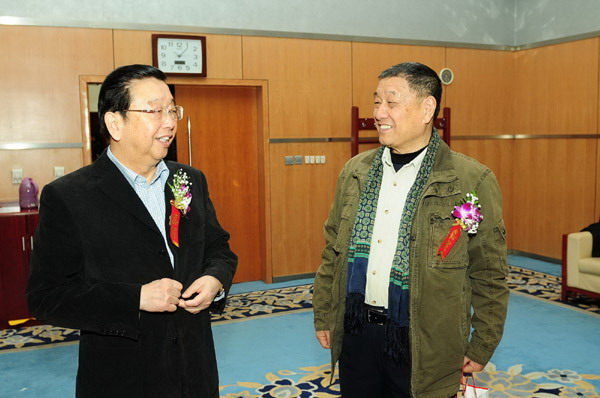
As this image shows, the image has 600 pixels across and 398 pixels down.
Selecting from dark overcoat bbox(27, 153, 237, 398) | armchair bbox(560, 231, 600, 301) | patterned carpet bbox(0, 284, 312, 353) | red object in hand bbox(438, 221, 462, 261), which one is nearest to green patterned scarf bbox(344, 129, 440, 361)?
red object in hand bbox(438, 221, 462, 261)

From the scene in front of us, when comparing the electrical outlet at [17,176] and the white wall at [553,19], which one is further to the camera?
the white wall at [553,19]

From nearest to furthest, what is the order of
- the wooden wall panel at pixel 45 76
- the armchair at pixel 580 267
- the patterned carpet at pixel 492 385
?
1. the patterned carpet at pixel 492 385
2. the armchair at pixel 580 267
3. the wooden wall panel at pixel 45 76

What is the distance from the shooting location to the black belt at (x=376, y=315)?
208 centimetres

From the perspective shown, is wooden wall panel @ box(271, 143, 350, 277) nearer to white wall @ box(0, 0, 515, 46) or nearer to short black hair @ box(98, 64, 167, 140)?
white wall @ box(0, 0, 515, 46)

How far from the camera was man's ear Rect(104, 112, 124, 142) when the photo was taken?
182 centimetres

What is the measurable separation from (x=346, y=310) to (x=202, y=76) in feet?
14.6

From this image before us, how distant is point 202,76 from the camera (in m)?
6.11

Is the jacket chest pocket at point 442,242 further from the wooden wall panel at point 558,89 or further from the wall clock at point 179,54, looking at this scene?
the wooden wall panel at point 558,89

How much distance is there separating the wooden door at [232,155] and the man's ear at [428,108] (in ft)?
14.8

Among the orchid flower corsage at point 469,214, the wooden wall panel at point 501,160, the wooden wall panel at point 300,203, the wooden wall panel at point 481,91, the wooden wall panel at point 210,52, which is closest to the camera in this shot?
the orchid flower corsage at point 469,214

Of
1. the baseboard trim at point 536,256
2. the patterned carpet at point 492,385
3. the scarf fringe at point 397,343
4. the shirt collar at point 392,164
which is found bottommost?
the patterned carpet at point 492,385

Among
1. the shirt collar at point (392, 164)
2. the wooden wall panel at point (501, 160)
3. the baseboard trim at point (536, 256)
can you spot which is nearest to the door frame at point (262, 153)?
the wooden wall panel at point (501, 160)

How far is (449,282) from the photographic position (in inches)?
79.1

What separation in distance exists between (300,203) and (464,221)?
479cm
